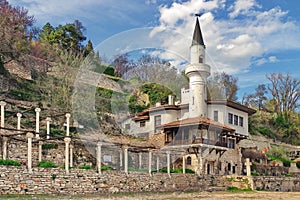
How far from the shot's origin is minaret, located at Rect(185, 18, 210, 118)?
121 feet

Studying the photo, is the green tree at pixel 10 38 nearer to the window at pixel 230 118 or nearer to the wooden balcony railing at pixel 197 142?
the wooden balcony railing at pixel 197 142

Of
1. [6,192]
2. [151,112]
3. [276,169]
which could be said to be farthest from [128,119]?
[6,192]

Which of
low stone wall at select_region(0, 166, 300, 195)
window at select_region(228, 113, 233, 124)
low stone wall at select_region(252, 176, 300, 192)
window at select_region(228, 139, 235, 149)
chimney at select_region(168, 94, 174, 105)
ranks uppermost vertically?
chimney at select_region(168, 94, 174, 105)

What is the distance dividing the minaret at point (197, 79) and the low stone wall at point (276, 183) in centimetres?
788

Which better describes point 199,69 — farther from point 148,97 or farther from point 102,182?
point 102,182

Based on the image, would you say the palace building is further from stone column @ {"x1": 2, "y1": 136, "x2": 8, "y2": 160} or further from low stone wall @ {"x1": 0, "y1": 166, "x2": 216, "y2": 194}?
stone column @ {"x1": 2, "y1": 136, "x2": 8, "y2": 160}

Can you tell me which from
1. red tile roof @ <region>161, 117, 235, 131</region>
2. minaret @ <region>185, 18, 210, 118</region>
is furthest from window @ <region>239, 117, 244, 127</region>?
minaret @ <region>185, 18, 210, 118</region>

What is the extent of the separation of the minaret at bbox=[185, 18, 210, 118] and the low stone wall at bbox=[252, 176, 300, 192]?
25.9ft

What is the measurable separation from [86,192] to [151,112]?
20096mm

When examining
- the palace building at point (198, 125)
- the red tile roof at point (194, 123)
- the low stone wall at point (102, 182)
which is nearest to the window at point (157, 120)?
the palace building at point (198, 125)

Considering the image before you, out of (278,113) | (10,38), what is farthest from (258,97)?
(10,38)

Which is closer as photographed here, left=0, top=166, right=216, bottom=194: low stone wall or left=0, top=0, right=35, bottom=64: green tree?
left=0, top=166, right=216, bottom=194: low stone wall

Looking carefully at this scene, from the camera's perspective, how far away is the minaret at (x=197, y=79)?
1457 inches

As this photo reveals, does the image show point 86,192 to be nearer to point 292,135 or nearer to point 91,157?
point 91,157
